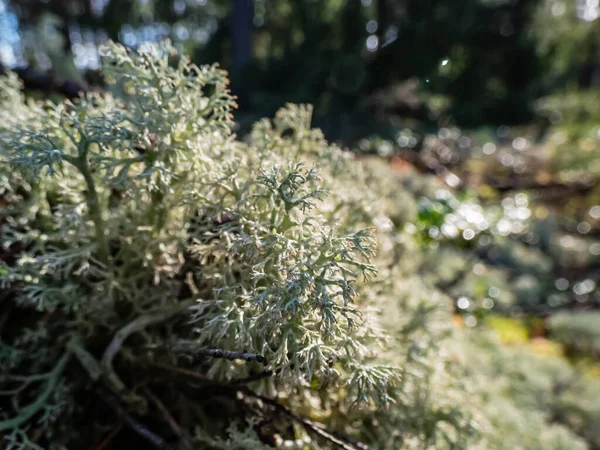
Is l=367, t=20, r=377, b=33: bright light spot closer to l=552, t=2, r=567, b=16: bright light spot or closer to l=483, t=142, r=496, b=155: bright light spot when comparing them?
l=483, t=142, r=496, b=155: bright light spot

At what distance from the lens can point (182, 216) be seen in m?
0.38

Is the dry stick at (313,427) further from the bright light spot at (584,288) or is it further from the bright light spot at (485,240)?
the bright light spot at (584,288)

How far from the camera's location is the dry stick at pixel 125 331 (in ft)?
1.19

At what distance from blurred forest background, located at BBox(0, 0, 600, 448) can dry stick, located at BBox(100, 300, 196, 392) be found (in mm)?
216

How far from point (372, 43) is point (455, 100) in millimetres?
898

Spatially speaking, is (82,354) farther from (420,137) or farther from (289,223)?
(420,137)

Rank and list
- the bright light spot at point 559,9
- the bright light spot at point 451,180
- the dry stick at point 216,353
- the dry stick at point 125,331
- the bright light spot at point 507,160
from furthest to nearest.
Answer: the bright light spot at point 559,9
the bright light spot at point 507,160
the bright light spot at point 451,180
the dry stick at point 125,331
the dry stick at point 216,353

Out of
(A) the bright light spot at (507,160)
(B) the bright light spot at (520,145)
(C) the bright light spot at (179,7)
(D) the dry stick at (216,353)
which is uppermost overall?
(C) the bright light spot at (179,7)

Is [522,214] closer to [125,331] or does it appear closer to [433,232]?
[433,232]

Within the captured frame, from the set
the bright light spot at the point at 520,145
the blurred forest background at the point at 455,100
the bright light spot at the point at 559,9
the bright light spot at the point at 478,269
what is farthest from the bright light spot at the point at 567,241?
the bright light spot at the point at 559,9

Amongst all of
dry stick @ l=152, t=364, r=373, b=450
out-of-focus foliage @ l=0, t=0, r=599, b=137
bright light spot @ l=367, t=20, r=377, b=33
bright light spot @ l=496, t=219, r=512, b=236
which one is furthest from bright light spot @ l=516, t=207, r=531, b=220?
bright light spot @ l=367, t=20, r=377, b=33

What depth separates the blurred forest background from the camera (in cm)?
100

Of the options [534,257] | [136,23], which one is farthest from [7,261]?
[136,23]

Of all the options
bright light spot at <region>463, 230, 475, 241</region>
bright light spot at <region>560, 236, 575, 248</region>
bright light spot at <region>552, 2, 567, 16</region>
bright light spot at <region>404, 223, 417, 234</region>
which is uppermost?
bright light spot at <region>552, 2, 567, 16</region>
